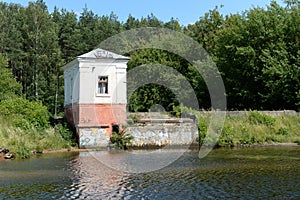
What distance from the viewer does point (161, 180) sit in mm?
17625

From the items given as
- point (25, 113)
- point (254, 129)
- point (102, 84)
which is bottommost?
point (254, 129)

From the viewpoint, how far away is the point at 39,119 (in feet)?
106

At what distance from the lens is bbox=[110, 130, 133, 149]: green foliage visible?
32.0 meters

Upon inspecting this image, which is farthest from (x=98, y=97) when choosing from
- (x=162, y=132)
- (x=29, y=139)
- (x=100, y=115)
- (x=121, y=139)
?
(x=29, y=139)

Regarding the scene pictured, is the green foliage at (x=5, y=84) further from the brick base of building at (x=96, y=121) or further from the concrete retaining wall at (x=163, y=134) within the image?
the concrete retaining wall at (x=163, y=134)

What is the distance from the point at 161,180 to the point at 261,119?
2131 centimetres

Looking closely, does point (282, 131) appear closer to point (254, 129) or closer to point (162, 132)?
point (254, 129)

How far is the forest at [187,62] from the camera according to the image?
42.5 m

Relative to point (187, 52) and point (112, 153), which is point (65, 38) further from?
point (112, 153)

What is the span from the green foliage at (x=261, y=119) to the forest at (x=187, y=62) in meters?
4.45

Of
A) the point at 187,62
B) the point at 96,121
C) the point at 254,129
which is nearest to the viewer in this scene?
the point at 96,121

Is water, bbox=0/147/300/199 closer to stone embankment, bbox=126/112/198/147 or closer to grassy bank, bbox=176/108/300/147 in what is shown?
stone embankment, bbox=126/112/198/147

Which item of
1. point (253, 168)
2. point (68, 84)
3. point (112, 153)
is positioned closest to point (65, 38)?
point (68, 84)

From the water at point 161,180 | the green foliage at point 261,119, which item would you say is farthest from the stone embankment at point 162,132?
the water at point 161,180
